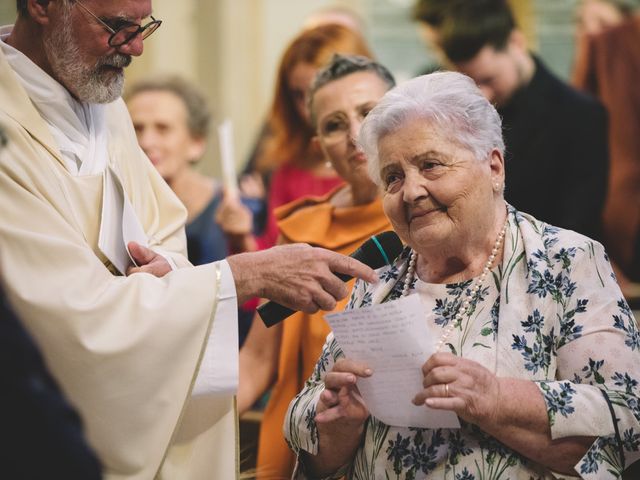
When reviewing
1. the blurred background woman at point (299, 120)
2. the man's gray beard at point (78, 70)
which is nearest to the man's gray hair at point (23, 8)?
the man's gray beard at point (78, 70)

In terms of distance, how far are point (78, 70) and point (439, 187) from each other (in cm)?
109

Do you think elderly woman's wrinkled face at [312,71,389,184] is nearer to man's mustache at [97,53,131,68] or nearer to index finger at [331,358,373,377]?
man's mustache at [97,53,131,68]

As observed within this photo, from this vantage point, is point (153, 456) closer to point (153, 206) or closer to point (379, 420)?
point (379, 420)

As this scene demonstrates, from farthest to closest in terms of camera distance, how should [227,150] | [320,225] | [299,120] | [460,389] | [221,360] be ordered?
[299,120]
[227,150]
[320,225]
[221,360]
[460,389]

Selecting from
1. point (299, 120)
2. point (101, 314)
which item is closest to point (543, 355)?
point (101, 314)

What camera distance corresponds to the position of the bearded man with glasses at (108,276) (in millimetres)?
2592

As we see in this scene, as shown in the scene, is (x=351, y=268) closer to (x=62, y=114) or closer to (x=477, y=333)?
(x=477, y=333)

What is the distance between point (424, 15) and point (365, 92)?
5.09 ft

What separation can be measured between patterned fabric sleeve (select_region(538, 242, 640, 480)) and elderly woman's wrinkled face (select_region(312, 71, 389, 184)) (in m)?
1.29

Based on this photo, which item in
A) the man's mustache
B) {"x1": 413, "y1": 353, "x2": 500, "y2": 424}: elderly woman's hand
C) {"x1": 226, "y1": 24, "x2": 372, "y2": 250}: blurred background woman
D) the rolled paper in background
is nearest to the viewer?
{"x1": 413, "y1": 353, "x2": 500, "y2": 424}: elderly woman's hand

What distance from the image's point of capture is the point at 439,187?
2.69 m

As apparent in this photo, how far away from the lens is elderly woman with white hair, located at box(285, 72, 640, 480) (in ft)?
8.06

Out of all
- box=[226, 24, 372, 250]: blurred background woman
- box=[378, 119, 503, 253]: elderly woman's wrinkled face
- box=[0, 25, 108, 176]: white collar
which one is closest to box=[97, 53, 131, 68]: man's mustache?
box=[0, 25, 108, 176]: white collar

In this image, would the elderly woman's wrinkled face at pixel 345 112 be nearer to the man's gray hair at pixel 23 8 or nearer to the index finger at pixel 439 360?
the man's gray hair at pixel 23 8
